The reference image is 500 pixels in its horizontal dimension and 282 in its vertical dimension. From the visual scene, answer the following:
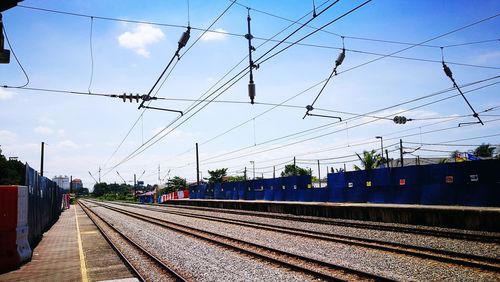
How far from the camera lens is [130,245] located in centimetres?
1432

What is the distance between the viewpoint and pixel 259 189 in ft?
116

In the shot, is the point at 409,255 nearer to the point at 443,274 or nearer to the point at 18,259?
the point at 443,274

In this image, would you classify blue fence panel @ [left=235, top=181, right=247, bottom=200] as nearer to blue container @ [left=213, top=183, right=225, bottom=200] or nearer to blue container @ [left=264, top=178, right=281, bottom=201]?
blue container @ [left=264, top=178, right=281, bottom=201]

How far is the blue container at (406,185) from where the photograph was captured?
776 inches

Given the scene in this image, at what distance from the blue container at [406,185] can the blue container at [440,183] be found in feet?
1.29

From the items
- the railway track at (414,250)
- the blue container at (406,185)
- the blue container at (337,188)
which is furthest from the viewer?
the blue container at (337,188)

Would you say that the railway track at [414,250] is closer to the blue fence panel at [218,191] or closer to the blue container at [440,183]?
the blue container at [440,183]

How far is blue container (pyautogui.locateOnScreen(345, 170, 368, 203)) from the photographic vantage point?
23.3 meters

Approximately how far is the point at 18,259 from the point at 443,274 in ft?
36.5

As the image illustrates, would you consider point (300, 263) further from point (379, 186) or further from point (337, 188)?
point (337, 188)

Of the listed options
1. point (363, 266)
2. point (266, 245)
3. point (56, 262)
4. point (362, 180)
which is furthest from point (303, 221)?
point (56, 262)

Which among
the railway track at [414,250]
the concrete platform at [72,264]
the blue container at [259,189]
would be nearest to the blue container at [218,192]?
the blue container at [259,189]

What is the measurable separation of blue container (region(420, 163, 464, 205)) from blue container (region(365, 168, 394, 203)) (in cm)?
225

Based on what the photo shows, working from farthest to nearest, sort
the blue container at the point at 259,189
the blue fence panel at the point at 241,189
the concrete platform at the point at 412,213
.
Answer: the blue fence panel at the point at 241,189
the blue container at the point at 259,189
the concrete platform at the point at 412,213
